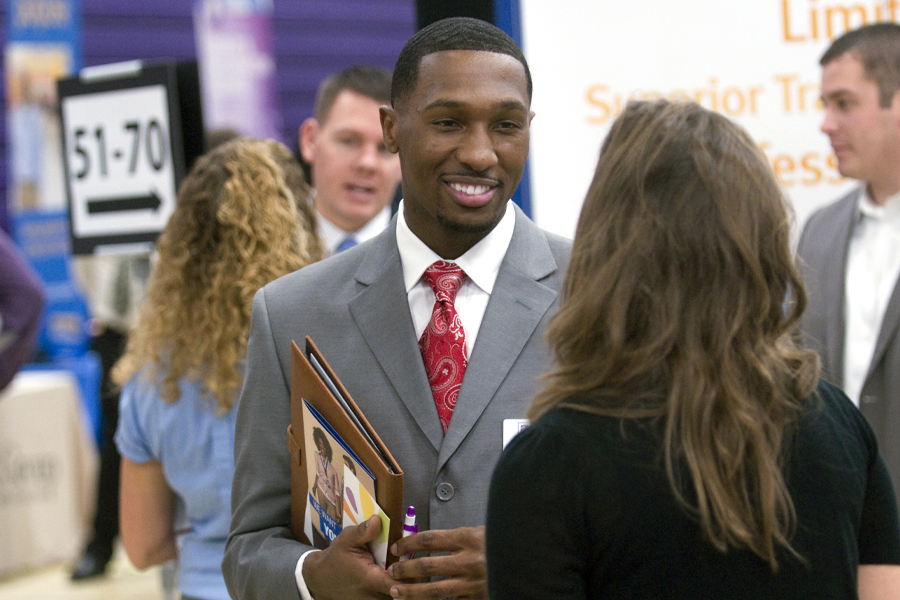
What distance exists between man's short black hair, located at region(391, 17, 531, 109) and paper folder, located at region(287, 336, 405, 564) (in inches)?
19.9

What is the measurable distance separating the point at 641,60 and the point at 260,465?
4.72ft

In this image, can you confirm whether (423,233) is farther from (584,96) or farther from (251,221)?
(584,96)

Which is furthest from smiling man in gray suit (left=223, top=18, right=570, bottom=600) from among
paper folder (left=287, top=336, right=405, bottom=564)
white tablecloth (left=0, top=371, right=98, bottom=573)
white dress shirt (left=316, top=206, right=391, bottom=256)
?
white tablecloth (left=0, top=371, right=98, bottom=573)

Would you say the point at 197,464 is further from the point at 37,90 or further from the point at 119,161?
the point at 37,90

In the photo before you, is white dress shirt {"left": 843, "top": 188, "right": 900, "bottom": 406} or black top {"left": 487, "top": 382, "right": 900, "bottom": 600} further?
white dress shirt {"left": 843, "top": 188, "right": 900, "bottom": 406}

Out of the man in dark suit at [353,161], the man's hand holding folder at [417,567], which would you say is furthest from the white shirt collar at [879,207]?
the man's hand holding folder at [417,567]

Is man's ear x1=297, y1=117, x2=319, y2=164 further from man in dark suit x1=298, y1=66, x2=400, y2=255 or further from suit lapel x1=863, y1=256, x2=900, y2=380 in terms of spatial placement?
suit lapel x1=863, y1=256, x2=900, y2=380

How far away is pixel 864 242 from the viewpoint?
114 inches

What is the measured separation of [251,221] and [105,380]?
329 centimetres

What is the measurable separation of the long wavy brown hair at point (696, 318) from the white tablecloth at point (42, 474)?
459cm

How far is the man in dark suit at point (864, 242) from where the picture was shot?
8.47 feet

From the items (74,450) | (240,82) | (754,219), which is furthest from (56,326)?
(754,219)

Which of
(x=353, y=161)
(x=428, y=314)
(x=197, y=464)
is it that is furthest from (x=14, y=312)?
(x=428, y=314)

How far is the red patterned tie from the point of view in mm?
1466
